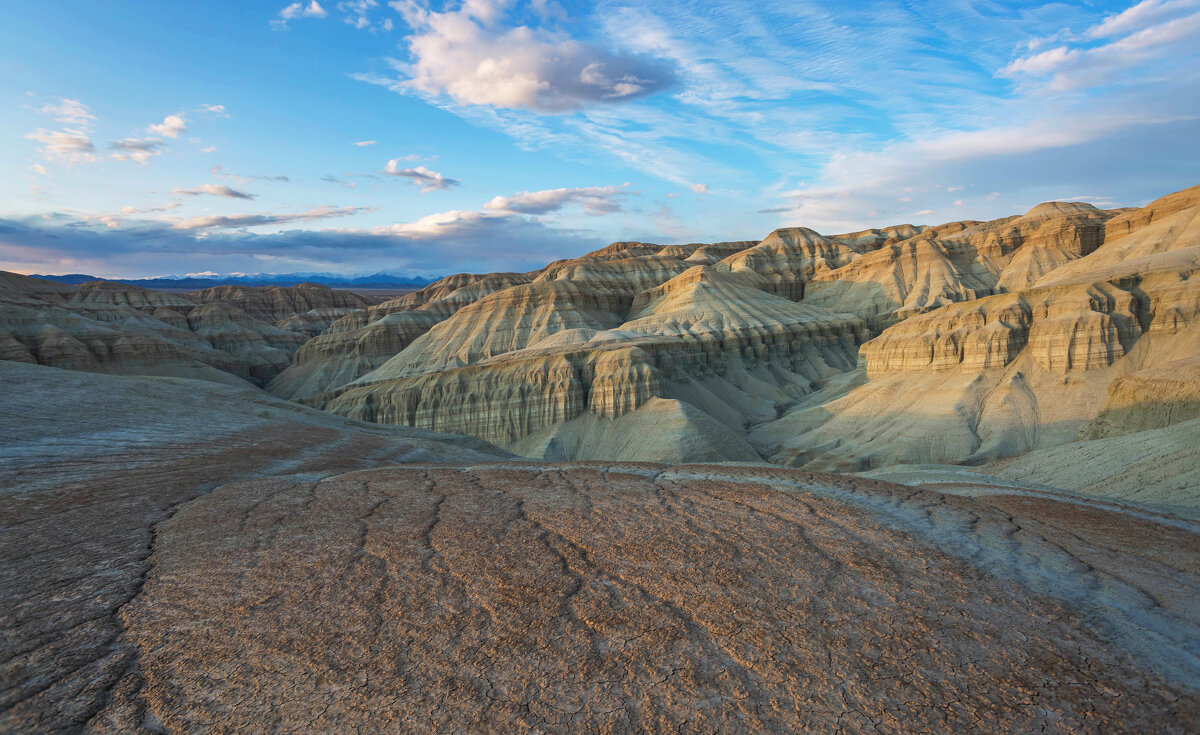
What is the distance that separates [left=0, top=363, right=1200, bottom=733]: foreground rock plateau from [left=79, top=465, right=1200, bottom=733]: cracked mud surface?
26 millimetres

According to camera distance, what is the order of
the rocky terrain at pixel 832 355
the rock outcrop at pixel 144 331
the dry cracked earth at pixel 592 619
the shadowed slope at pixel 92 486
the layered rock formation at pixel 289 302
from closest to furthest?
the dry cracked earth at pixel 592 619 < the shadowed slope at pixel 92 486 < the rocky terrain at pixel 832 355 < the rock outcrop at pixel 144 331 < the layered rock formation at pixel 289 302

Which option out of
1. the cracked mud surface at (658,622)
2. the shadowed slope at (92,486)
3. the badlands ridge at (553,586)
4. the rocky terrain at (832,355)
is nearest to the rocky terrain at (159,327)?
the rocky terrain at (832,355)

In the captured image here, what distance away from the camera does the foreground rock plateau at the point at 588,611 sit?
3648 mm

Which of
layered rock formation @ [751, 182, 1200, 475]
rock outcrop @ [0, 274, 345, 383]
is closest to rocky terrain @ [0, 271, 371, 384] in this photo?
rock outcrop @ [0, 274, 345, 383]

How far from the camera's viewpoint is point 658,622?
4.71 meters

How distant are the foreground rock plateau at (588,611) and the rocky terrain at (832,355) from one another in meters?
13.7

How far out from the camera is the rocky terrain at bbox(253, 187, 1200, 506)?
115ft

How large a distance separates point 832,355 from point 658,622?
2716 inches

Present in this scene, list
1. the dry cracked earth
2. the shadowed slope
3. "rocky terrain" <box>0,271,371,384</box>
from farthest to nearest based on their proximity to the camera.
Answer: "rocky terrain" <box>0,271,371,384</box> → the shadowed slope → the dry cracked earth

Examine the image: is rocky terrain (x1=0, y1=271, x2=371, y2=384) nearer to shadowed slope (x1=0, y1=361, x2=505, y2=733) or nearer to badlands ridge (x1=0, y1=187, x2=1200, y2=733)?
shadowed slope (x1=0, y1=361, x2=505, y2=733)

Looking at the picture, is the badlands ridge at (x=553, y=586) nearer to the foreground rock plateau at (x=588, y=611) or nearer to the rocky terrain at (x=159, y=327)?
the foreground rock plateau at (x=588, y=611)

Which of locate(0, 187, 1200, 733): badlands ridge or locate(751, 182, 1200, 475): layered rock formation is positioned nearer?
locate(0, 187, 1200, 733): badlands ridge

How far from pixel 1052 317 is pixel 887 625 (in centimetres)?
4490

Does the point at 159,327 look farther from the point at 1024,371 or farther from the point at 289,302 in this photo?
the point at 1024,371
